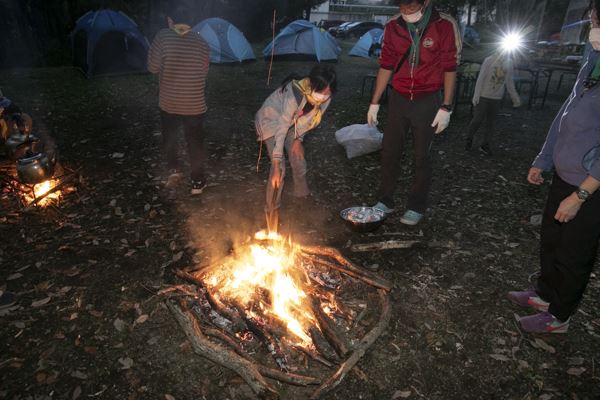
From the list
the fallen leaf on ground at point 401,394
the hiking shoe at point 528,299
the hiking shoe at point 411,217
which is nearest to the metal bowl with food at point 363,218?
the hiking shoe at point 411,217

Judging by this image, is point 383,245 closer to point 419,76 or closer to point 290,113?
point 290,113

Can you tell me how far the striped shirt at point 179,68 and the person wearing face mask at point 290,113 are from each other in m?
1.34

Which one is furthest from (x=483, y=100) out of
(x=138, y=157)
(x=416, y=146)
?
(x=138, y=157)

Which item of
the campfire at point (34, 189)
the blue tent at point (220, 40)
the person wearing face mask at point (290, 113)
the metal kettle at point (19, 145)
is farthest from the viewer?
the blue tent at point (220, 40)

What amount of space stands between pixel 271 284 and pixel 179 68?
3.63 m

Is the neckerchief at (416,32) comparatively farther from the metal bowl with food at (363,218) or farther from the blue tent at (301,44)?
the blue tent at (301,44)

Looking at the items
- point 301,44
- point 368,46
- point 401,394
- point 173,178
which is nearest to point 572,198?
point 401,394

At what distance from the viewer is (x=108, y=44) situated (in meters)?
16.4

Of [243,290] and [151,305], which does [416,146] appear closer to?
[243,290]

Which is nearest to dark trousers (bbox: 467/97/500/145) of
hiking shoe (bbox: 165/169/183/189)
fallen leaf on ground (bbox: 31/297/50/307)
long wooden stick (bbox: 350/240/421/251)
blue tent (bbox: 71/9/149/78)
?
long wooden stick (bbox: 350/240/421/251)

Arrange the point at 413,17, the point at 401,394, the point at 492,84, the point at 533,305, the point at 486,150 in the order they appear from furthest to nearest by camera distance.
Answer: the point at 486,150, the point at 492,84, the point at 413,17, the point at 533,305, the point at 401,394

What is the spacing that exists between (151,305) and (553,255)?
415 cm

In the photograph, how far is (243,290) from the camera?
4.11 metres

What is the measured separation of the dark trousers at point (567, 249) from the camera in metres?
3.09
